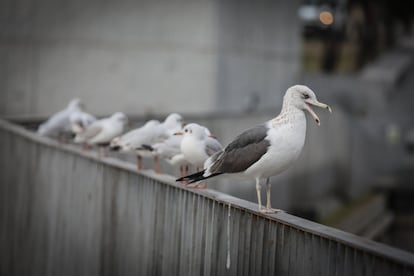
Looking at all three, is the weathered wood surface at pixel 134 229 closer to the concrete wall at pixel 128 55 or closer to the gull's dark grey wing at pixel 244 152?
the gull's dark grey wing at pixel 244 152

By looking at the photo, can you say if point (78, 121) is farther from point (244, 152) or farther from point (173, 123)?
point (244, 152)

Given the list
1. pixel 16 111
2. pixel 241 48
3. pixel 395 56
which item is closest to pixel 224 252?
pixel 16 111

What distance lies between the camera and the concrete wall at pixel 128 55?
1612 cm

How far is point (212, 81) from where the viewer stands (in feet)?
60.7

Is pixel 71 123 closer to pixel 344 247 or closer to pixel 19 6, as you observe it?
pixel 344 247

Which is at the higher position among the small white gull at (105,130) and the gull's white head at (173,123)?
the gull's white head at (173,123)

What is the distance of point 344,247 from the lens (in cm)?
420

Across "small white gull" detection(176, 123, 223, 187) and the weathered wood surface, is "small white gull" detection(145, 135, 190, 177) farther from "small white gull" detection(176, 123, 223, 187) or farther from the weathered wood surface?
"small white gull" detection(176, 123, 223, 187)

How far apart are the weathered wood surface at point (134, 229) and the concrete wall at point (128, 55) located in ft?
19.5

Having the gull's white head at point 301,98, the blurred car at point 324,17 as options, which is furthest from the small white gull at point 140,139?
the blurred car at point 324,17

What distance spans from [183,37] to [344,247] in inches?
573

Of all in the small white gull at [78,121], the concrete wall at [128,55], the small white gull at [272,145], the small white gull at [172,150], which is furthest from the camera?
the concrete wall at [128,55]

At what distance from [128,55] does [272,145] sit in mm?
13083

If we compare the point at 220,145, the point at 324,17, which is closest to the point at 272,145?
the point at 220,145
